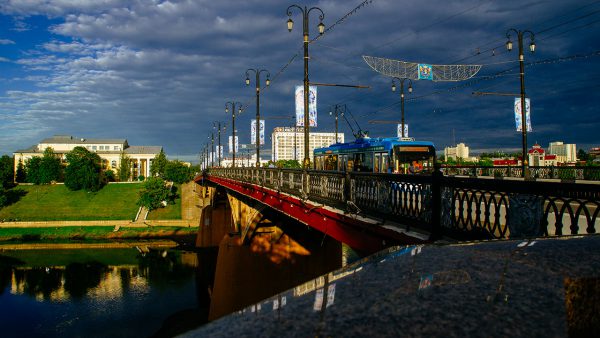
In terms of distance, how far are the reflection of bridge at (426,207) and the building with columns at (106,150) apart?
434ft

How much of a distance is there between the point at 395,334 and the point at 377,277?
3.21ft

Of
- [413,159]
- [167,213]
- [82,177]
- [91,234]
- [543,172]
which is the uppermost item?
[413,159]

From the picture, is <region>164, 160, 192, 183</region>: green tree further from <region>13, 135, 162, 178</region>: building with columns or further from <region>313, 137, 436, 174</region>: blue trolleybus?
<region>313, 137, 436, 174</region>: blue trolleybus

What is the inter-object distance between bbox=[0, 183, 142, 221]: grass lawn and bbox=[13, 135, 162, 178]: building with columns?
43.2m

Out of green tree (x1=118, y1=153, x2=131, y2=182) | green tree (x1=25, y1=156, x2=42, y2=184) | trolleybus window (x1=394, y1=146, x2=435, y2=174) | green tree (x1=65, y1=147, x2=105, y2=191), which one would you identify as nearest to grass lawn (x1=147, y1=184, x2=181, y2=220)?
green tree (x1=65, y1=147, x2=105, y2=191)

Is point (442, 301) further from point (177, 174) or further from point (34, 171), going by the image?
point (34, 171)

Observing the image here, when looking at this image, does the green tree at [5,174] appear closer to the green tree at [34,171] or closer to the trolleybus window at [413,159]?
the green tree at [34,171]

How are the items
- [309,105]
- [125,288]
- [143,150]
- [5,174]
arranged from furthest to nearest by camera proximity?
[143,150] < [5,174] < [125,288] < [309,105]

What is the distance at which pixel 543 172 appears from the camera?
80.9 feet

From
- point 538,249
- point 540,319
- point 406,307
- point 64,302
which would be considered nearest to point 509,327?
point 540,319

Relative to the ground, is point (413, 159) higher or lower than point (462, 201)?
higher

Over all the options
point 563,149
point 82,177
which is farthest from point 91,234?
point 563,149

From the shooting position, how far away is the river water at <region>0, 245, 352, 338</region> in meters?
25.4

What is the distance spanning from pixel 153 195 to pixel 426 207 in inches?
2823
